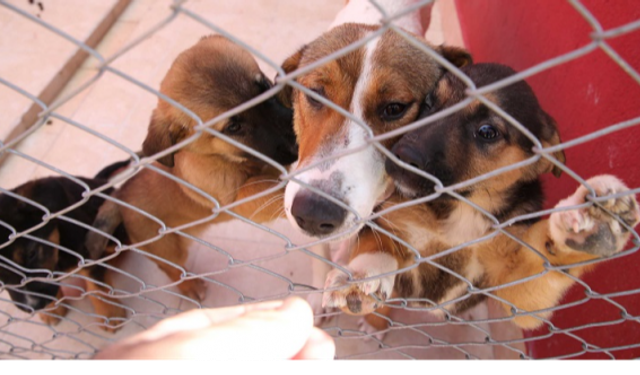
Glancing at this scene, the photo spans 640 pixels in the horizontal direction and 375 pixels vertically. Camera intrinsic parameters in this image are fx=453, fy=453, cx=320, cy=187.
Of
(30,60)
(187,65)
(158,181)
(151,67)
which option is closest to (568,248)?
(187,65)

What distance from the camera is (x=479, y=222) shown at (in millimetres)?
2412

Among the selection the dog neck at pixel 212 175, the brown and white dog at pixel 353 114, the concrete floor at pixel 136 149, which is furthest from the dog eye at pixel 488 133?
the dog neck at pixel 212 175

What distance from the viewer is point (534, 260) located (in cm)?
224

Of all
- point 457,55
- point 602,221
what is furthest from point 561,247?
point 457,55

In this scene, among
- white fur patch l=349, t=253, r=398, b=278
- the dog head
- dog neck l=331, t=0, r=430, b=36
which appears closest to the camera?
white fur patch l=349, t=253, r=398, b=278

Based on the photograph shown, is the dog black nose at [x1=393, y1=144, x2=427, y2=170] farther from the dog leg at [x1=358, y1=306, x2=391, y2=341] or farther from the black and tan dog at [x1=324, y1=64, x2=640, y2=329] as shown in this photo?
the dog leg at [x1=358, y1=306, x2=391, y2=341]

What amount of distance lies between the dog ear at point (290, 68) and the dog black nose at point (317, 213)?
121 centimetres

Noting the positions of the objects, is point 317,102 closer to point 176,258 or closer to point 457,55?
point 457,55

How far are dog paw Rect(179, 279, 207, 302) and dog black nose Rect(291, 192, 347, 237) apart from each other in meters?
2.15

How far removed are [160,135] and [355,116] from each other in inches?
66.6

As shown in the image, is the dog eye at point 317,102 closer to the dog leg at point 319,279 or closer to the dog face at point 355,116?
the dog face at point 355,116

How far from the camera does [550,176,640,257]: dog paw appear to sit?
1619 millimetres

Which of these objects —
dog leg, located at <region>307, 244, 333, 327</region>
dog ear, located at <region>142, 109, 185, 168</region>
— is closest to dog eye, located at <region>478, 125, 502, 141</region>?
dog leg, located at <region>307, 244, 333, 327</region>

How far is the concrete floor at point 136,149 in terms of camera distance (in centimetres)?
341
